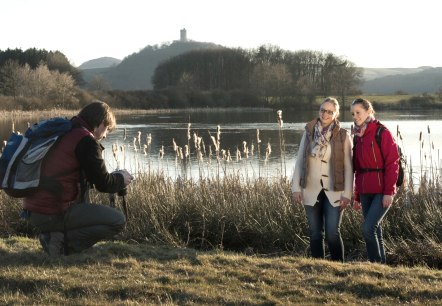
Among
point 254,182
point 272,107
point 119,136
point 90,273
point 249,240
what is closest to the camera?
point 90,273

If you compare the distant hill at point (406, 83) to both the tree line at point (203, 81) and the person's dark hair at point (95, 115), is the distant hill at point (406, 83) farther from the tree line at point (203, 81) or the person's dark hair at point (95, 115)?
the person's dark hair at point (95, 115)

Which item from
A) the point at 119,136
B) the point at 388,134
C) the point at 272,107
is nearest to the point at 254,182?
the point at 388,134

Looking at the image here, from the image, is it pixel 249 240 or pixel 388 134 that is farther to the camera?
pixel 249 240

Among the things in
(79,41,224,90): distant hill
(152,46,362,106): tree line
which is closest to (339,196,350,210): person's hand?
(152,46,362,106): tree line

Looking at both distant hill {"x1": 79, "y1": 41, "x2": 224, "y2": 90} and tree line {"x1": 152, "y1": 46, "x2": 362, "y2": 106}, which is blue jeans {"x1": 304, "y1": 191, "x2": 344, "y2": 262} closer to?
tree line {"x1": 152, "y1": 46, "x2": 362, "y2": 106}

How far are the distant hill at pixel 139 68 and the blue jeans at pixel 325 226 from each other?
113 meters

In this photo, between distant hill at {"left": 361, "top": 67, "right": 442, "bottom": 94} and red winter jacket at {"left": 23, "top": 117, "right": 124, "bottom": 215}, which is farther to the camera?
distant hill at {"left": 361, "top": 67, "right": 442, "bottom": 94}

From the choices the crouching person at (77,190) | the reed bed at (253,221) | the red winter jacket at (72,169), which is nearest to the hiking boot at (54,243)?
the crouching person at (77,190)

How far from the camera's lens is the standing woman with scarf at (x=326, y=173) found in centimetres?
494

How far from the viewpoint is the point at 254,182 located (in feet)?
26.1

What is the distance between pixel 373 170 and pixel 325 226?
2.29ft

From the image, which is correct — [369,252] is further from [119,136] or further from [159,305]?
[119,136]

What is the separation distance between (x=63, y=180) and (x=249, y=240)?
2.75 m

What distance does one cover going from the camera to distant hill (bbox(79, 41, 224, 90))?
124 m
